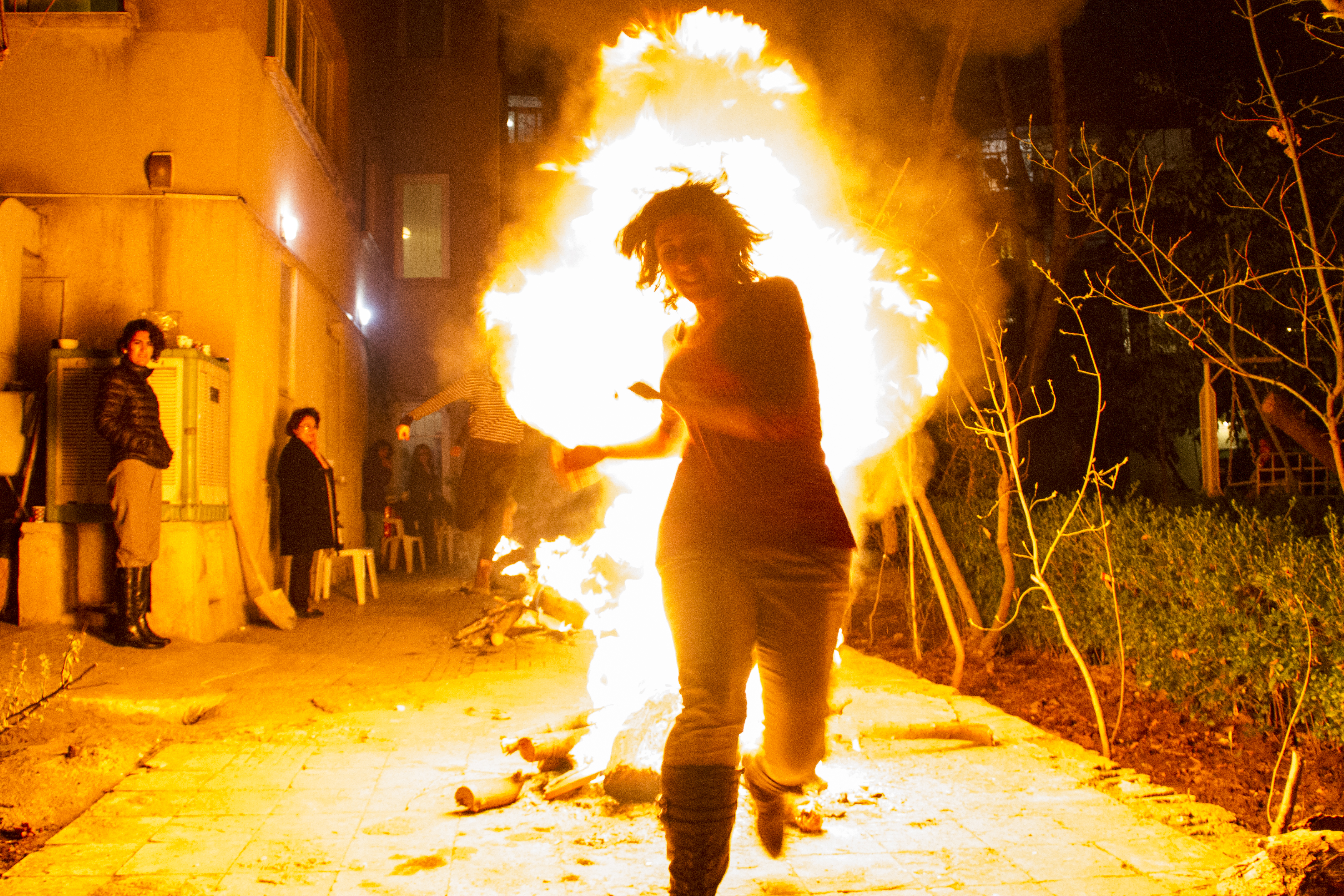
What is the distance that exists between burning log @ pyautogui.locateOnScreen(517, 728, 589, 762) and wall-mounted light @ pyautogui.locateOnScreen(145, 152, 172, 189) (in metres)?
6.33

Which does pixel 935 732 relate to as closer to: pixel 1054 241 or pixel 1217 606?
pixel 1217 606

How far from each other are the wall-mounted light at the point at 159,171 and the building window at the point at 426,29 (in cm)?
1243

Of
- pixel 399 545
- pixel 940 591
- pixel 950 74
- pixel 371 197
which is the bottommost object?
pixel 399 545

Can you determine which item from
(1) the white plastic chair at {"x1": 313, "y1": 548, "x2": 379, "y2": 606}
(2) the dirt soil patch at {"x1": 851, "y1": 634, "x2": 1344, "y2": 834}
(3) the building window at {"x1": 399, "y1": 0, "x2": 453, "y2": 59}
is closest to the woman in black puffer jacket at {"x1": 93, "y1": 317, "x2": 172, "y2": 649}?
(1) the white plastic chair at {"x1": 313, "y1": 548, "x2": 379, "y2": 606}

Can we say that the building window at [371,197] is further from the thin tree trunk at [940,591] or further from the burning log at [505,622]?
the thin tree trunk at [940,591]

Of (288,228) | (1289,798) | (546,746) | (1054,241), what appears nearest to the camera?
(1289,798)

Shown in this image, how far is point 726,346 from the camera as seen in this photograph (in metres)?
2.82

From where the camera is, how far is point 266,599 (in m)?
8.59

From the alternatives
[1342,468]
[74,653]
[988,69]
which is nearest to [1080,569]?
[1342,468]

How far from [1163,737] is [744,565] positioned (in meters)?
4.02

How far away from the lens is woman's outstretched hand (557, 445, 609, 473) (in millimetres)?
2971

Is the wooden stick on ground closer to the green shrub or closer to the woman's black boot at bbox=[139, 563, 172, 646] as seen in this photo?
the green shrub

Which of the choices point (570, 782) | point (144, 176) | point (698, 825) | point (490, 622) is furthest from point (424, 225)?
point (698, 825)

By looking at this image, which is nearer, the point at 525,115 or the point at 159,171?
the point at 159,171
